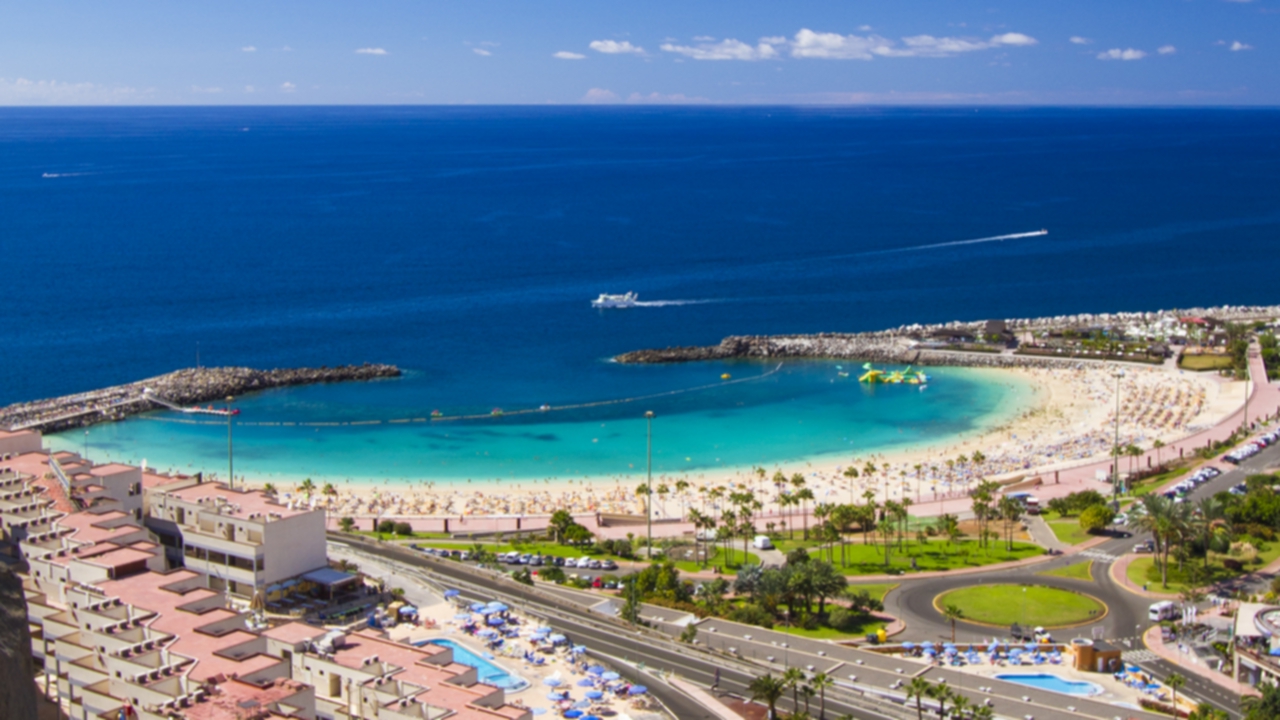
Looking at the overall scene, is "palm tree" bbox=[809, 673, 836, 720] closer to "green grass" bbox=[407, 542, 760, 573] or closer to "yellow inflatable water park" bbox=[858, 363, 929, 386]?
"green grass" bbox=[407, 542, 760, 573]

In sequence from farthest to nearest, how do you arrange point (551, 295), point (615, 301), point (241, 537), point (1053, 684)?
point (551, 295) < point (615, 301) < point (241, 537) < point (1053, 684)

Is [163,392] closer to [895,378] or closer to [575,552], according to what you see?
[575,552]

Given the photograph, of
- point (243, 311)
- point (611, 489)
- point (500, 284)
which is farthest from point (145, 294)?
point (611, 489)

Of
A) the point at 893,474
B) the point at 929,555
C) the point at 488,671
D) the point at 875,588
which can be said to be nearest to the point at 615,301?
the point at 893,474

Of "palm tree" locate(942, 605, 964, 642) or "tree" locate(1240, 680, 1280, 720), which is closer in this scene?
"tree" locate(1240, 680, 1280, 720)

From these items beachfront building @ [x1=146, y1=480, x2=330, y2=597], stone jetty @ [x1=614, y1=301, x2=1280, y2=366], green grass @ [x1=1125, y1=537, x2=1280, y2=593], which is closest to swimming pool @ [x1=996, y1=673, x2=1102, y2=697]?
green grass @ [x1=1125, y1=537, x2=1280, y2=593]

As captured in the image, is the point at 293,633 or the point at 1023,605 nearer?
the point at 293,633
